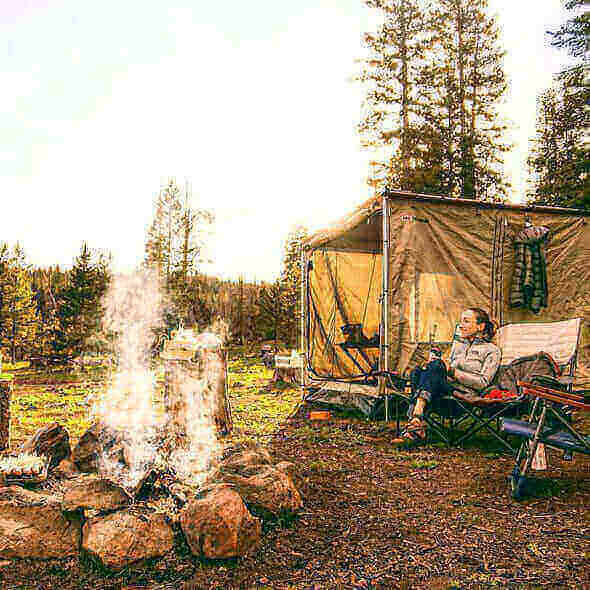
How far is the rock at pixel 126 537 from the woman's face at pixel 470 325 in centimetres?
296

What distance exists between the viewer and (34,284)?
49.9 ft

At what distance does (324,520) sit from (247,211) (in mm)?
13096

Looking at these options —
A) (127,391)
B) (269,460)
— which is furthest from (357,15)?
(269,460)

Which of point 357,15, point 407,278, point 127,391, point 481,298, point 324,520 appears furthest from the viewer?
point 357,15

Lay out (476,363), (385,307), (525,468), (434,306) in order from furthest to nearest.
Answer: (434,306), (385,307), (476,363), (525,468)

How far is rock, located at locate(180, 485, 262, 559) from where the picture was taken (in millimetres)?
2164

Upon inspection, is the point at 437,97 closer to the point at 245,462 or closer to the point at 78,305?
the point at 78,305

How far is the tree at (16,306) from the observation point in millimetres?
10969

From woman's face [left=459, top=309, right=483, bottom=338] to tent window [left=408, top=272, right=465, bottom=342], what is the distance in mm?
680

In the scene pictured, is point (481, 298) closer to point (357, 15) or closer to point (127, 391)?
point (127, 391)

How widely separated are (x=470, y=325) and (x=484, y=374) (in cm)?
41

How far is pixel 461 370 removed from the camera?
4484 millimetres

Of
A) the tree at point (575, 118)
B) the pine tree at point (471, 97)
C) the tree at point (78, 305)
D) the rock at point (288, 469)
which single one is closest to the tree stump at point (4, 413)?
the rock at point (288, 469)

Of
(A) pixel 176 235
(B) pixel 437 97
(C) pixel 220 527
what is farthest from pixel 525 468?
(A) pixel 176 235
